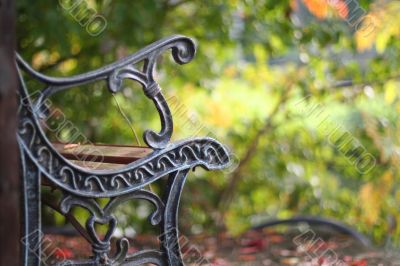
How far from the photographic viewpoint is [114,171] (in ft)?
8.88

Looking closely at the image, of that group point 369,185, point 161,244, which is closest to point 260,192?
point 369,185

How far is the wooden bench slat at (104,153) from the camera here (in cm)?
294

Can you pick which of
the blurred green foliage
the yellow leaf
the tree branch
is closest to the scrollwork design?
the blurred green foliage

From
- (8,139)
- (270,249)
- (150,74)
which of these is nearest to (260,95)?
(270,249)

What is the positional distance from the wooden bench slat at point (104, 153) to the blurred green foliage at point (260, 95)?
A: 1.48 m

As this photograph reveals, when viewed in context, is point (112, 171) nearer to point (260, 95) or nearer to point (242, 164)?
point (242, 164)

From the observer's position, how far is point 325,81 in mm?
5562

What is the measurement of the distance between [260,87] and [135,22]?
1.66 metres

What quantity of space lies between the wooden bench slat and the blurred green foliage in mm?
1476

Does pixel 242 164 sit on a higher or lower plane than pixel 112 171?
higher

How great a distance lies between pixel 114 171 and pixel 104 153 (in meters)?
0.38

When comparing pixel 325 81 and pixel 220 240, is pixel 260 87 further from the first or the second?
pixel 220 240

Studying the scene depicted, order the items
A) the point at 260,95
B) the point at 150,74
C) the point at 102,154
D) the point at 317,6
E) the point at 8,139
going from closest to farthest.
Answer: the point at 8,139 < the point at 150,74 < the point at 102,154 < the point at 317,6 < the point at 260,95

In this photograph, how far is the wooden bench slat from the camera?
2936 millimetres
